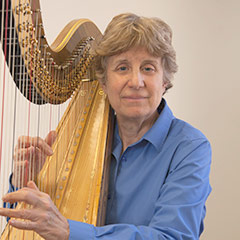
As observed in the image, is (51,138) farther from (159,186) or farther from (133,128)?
(159,186)

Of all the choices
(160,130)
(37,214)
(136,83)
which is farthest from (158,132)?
(37,214)

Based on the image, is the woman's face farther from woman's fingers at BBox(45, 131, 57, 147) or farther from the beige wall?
the beige wall

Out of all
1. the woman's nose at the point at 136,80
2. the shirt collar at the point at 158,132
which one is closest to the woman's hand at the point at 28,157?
the shirt collar at the point at 158,132

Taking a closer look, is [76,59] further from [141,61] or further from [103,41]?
[141,61]

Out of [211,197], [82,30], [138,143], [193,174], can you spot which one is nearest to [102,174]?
[138,143]

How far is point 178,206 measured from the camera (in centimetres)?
118

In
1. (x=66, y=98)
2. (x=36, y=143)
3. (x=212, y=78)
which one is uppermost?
(x=212, y=78)

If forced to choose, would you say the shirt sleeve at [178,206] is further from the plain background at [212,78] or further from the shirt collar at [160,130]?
the plain background at [212,78]

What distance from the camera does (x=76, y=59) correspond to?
150 centimetres

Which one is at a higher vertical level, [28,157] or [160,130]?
[160,130]

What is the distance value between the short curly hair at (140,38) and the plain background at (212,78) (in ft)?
4.03

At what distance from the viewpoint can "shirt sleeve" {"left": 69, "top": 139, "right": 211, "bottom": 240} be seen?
44.2 inches

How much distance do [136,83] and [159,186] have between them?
0.33 m

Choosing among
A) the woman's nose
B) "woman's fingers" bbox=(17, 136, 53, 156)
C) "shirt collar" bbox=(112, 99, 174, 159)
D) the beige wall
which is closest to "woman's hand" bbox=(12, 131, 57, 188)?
"woman's fingers" bbox=(17, 136, 53, 156)
